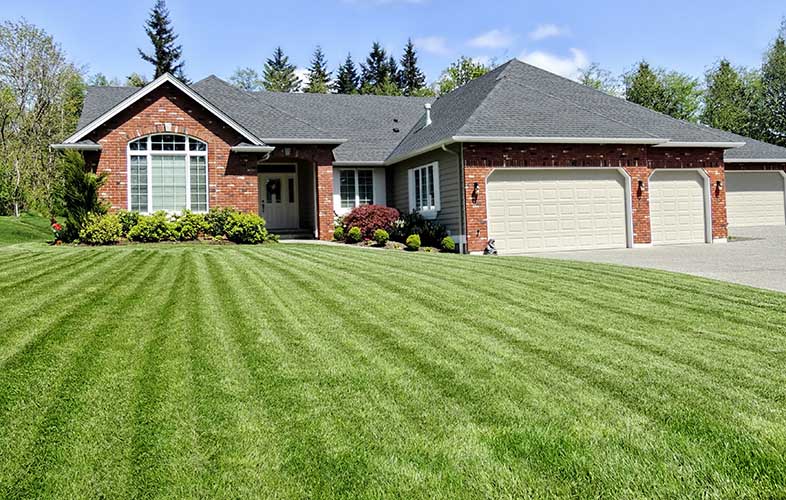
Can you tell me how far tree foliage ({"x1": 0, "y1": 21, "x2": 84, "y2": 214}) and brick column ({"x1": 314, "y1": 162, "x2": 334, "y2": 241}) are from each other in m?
15.9

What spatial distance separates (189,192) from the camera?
17.3 m

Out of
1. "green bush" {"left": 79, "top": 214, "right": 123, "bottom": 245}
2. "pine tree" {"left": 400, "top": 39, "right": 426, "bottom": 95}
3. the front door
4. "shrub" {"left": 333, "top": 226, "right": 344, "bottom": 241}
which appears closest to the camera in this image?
"green bush" {"left": 79, "top": 214, "right": 123, "bottom": 245}

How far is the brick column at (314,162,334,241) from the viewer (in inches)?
777

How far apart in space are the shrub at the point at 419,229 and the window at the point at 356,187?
285 cm

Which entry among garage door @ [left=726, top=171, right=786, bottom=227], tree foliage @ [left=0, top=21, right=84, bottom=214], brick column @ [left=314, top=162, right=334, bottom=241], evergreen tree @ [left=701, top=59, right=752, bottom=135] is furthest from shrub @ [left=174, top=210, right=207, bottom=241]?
evergreen tree @ [left=701, top=59, right=752, bottom=135]

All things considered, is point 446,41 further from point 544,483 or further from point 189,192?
point 544,483

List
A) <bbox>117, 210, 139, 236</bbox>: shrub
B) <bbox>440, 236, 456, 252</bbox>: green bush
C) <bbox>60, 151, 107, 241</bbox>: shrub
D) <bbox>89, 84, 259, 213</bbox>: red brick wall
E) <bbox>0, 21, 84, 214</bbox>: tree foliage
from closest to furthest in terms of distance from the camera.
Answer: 1. <bbox>60, 151, 107, 241</bbox>: shrub
2. <bbox>117, 210, 139, 236</bbox>: shrub
3. <bbox>89, 84, 259, 213</bbox>: red brick wall
4. <bbox>440, 236, 456, 252</bbox>: green bush
5. <bbox>0, 21, 84, 214</bbox>: tree foliage

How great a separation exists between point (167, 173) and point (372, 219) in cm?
613

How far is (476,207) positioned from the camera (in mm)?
16547

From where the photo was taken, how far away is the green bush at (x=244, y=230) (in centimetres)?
1655

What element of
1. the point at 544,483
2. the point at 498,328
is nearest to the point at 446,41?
the point at 498,328

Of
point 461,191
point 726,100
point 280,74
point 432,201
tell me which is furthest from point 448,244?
point 280,74

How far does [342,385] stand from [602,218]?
15327 mm

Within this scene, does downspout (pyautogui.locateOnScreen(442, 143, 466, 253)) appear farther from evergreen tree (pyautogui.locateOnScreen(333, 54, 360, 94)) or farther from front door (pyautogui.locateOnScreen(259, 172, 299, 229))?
evergreen tree (pyautogui.locateOnScreen(333, 54, 360, 94))
